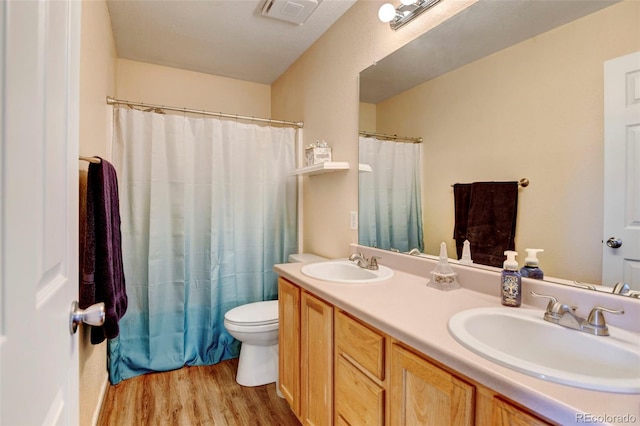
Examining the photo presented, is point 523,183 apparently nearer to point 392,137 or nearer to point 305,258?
point 392,137

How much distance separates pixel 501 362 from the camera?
70 centimetres

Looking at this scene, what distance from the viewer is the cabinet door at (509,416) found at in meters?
0.62

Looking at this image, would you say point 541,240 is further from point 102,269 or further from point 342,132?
point 102,269

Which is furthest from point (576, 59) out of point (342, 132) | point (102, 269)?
point (102, 269)

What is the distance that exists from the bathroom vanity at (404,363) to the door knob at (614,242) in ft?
0.55

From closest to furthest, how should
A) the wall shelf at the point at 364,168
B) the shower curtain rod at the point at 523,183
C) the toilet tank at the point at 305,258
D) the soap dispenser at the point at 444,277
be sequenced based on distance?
the shower curtain rod at the point at 523,183, the soap dispenser at the point at 444,277, the wall shelf at the point at 364,168, the toilet tank at the point at 305,258

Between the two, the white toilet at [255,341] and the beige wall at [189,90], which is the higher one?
the beige wall at [189,90]

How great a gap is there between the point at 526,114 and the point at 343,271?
1.15 m

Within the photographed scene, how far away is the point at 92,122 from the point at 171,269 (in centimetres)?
113

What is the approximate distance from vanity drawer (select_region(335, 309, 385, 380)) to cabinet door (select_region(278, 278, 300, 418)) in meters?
0.39

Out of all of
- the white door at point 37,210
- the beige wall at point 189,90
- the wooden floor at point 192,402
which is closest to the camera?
the white door at point 37,210

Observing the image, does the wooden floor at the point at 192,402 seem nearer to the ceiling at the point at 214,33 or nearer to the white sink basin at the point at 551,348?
the white sink basin at the point at 551,348

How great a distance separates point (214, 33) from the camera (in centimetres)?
233

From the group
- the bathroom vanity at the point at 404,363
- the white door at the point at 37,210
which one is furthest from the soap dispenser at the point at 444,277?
the white door at the point at 37,210
